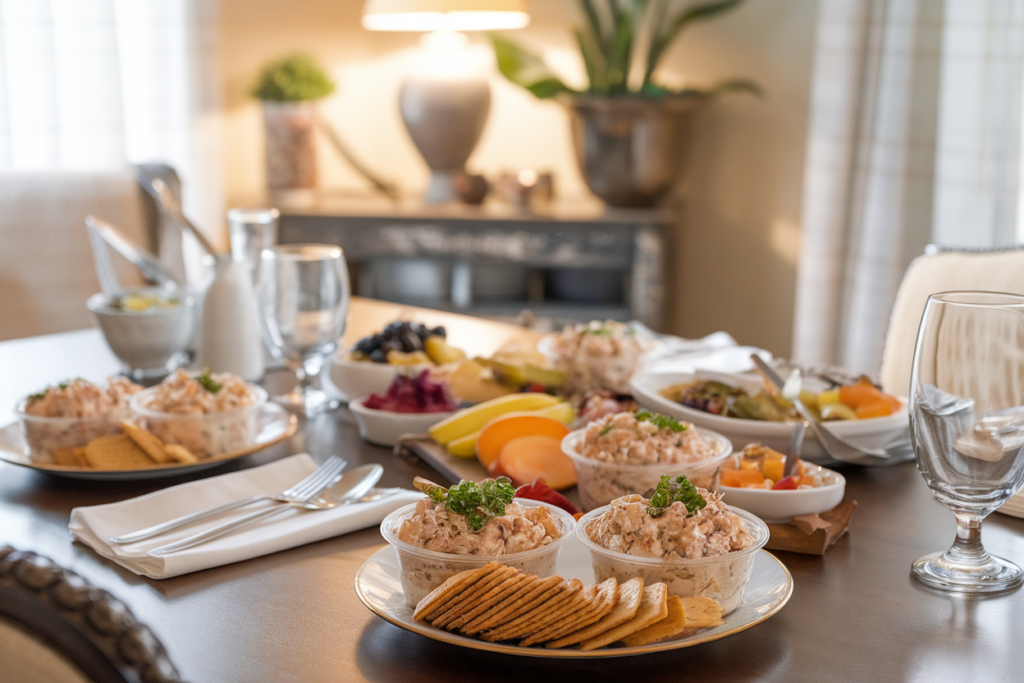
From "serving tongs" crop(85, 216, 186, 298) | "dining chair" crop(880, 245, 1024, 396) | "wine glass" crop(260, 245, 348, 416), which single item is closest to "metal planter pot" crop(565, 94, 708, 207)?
"dining chair" crop(880, 245, 1024, 396)

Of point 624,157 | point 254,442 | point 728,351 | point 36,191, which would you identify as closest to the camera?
point 254,442

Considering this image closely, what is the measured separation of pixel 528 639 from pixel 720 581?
0.50 ft

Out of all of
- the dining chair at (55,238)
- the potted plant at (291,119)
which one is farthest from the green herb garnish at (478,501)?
the potted plant at (291,119)

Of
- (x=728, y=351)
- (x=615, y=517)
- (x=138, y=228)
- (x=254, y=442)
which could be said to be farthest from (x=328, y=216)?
(x=615, y=517)

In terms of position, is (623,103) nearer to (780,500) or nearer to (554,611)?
(780,500)

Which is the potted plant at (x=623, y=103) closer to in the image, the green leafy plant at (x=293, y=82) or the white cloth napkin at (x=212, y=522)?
the green leafy plant at (x=293, y=82)

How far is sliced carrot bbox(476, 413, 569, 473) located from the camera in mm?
1134

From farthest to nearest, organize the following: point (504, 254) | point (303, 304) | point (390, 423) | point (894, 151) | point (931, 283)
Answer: point (504, 254), point (894, 151), point (931, 283), point (303, 304), point (390, 423)

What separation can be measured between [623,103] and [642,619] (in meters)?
2.62

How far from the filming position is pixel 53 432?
111cm

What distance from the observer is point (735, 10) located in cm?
342

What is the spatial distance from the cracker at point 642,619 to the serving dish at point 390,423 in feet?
1.92

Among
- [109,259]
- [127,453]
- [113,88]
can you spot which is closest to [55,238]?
[109,259]

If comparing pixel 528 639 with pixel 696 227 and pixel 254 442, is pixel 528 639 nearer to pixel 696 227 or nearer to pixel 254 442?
pixel 254 442
